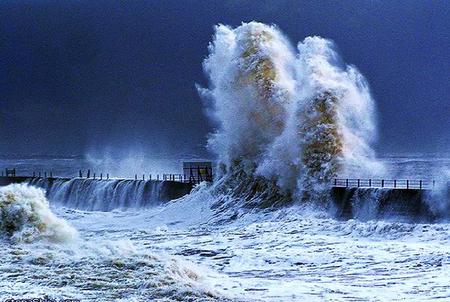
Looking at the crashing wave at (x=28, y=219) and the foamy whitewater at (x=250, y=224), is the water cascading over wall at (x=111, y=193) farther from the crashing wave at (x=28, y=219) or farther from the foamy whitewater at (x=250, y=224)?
the crashing wave at (x=28, y=219)

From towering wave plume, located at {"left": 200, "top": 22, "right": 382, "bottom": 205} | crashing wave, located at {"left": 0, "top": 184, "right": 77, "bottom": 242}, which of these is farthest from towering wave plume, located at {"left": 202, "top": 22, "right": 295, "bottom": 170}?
crashing wave, located at {"left": 0, "top": 184, "right": 77, "bottom": 242}

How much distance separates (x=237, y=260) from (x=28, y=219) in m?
6.02

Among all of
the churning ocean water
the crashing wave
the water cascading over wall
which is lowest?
the churning ocean water

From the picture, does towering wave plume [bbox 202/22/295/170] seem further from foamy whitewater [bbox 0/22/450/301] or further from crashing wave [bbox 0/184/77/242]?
crashing wave [bbox 0/184/77/242]

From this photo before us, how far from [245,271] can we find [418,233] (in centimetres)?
710

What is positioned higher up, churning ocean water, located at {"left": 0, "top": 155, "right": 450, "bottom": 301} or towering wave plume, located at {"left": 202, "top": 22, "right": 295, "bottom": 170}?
towering wave plume, located at {"left": 202, "top": 22, "right": 295, "bottom": 170}

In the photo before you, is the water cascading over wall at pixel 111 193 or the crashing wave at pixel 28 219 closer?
the crashing wave at pixel 28 219

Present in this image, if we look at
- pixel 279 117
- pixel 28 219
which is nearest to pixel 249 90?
pixel 279 117

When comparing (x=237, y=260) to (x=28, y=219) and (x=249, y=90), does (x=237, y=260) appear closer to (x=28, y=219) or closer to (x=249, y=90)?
(x=28, y=219)

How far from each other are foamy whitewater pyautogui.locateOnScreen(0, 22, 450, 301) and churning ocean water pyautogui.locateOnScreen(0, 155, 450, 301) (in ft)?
0.14

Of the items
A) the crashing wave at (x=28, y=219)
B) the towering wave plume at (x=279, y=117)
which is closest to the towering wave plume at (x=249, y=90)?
the towering wave plume at (x=279, y=117)

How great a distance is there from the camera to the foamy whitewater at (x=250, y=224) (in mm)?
13688

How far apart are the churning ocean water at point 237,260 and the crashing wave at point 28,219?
1.5 inches

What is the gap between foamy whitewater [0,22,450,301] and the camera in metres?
13.7
